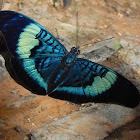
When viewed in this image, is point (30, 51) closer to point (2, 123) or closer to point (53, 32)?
point (2, 123)

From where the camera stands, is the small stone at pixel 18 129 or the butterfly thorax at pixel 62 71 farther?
the butterfly thorax at pixel 62 71

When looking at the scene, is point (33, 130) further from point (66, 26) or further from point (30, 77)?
point (66, 26)

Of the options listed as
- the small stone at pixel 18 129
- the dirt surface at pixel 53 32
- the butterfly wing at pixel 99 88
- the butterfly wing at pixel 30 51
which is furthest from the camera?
the butterfly wing at pixel 30 51

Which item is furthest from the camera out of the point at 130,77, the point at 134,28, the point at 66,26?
the point at 134,28

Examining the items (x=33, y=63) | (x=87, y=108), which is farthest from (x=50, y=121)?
(x=33, y=63)

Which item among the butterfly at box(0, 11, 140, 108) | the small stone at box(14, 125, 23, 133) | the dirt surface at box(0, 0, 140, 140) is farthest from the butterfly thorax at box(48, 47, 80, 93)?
the small stone at box(14, 125, 23, 133)

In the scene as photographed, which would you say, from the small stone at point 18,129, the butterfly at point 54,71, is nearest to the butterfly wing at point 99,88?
the butterfly at point 54,71

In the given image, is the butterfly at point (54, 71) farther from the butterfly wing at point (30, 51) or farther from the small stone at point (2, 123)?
the small stone at point (2, 123)
